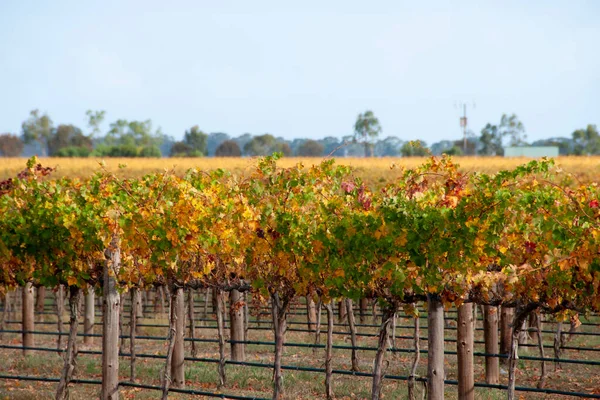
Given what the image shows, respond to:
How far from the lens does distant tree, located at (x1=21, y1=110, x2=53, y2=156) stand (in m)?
117

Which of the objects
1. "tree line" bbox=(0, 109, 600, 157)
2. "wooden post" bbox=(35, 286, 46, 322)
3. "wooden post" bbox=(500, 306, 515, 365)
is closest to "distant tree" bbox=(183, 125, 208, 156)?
"tree line" bbox=(0, 109, 600, 157)

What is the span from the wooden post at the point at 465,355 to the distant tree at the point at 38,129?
114338 mm

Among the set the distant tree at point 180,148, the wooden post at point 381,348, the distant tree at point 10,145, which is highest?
the distant tree at point 10,145

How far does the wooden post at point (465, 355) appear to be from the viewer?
33.0ft

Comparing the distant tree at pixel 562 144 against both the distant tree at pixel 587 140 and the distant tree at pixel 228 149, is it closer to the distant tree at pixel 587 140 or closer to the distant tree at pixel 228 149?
the distant tree at pixel 587 140

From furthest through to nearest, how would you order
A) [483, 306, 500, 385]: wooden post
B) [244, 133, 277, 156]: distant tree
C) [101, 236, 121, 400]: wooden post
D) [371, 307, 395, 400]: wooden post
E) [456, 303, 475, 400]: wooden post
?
[244, 133, 277, 156]: distant tree → [483, 306, 500, 385]: wooden post → [101, 236, 121, 400]: wooden post → [456, 303, 475, 400]: wooden post → [371, 307, 395, 400]: wooden post

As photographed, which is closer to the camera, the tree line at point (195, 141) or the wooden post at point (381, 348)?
the wooden post at point (381, 348)

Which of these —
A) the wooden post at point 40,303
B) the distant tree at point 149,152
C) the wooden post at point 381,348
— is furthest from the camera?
the distant tree at point 149,152

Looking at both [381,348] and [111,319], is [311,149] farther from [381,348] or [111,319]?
[381,348]

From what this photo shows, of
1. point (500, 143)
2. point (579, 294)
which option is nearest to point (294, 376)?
point (579, 294)

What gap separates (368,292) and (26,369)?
8680 mm

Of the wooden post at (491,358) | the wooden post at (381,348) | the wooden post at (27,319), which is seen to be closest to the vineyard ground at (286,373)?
the wooden post at (491,358)

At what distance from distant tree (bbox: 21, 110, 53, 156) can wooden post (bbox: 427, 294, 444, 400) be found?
11541 cm

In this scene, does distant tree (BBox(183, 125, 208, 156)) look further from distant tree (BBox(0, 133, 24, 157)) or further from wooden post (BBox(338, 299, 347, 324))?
wooden post (BBox(338, 299, 347, 324))
